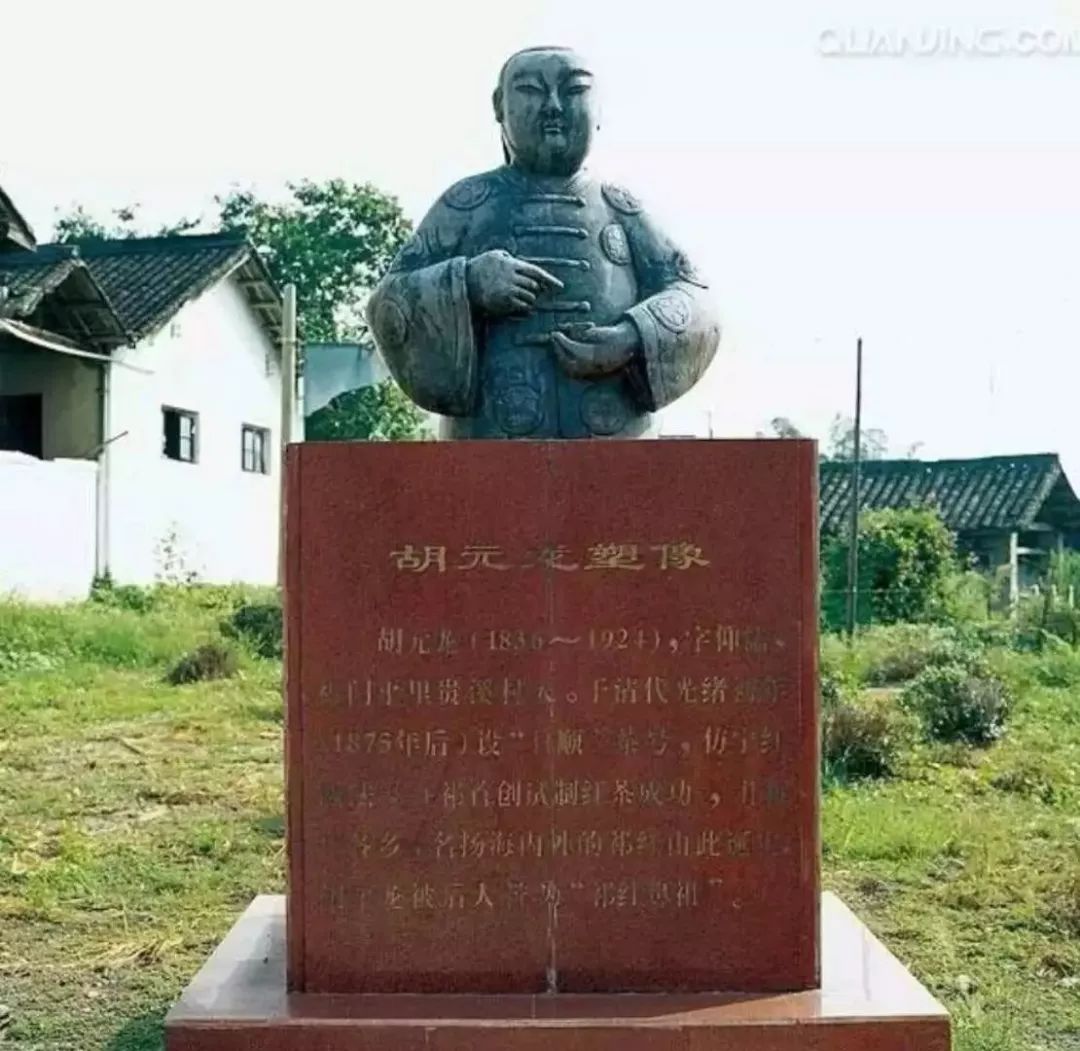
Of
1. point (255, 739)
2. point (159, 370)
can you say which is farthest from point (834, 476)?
point (255, 739)

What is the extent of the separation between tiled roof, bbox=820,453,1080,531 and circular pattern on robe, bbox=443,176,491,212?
824 inches

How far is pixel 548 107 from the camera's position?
12.8 ft

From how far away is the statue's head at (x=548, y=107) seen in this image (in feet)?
12.7

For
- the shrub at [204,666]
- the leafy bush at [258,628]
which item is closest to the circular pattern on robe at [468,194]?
the shrub at [204,666]

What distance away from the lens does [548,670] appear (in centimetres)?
347

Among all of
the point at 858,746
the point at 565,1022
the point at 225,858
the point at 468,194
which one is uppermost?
the point at 468,194

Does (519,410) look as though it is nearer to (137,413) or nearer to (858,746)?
(858,746)

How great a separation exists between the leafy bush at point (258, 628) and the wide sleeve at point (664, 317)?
32.4ft

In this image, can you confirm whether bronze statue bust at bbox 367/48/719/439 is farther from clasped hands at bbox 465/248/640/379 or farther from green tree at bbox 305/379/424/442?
green tree at bbox 305/379/424/442

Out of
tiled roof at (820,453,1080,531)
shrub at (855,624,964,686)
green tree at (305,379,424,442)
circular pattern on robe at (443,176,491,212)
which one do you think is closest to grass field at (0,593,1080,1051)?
shrub at (855,624,964,686)

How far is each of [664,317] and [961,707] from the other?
6269 mm

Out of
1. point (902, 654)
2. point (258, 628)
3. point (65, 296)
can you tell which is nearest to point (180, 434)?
point (65, 296)

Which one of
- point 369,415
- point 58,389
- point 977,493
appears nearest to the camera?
point 58,389

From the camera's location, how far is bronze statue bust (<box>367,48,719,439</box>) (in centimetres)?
379
